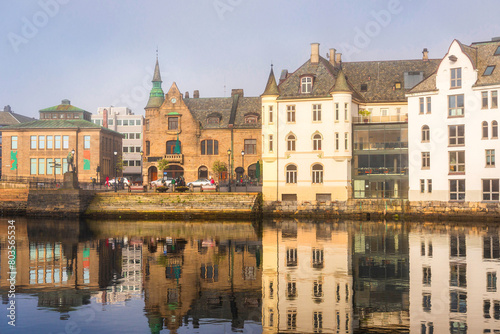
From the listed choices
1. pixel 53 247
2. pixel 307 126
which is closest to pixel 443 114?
pixel 307 126

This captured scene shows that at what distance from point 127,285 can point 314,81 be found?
41.7 meters

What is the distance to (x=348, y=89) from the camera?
59.5 meters

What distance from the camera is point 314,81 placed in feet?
205

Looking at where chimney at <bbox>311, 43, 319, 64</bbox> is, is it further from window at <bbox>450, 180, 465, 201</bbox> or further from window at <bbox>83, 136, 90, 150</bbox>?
window at <bbox>83, 136, 90, 150</bbox>

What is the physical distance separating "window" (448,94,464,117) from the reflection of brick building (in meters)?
26.6

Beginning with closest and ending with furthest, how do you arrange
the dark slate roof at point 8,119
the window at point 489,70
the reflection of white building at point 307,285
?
the reflection of white building at point 307,285 < the window at point 489,70 < the dark slate roof at point 8,119

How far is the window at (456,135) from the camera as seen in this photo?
55.3m

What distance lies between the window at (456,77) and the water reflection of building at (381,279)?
18.5 meters

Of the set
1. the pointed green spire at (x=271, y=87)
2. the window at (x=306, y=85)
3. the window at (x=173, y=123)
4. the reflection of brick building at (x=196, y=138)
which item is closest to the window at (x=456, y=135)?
the window at (x=306, y=85)

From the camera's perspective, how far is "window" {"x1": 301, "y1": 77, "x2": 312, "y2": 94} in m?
61.9

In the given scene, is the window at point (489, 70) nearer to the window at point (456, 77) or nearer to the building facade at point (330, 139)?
the window at point (456, 77)

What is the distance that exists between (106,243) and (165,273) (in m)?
13.2

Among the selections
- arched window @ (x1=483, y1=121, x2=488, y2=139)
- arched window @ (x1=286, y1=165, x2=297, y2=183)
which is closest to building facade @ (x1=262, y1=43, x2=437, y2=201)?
arched window @ (x1=286, y1=165, x2=297, y2=183)

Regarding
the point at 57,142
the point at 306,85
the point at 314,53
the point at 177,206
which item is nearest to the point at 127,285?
the point at 177,206
